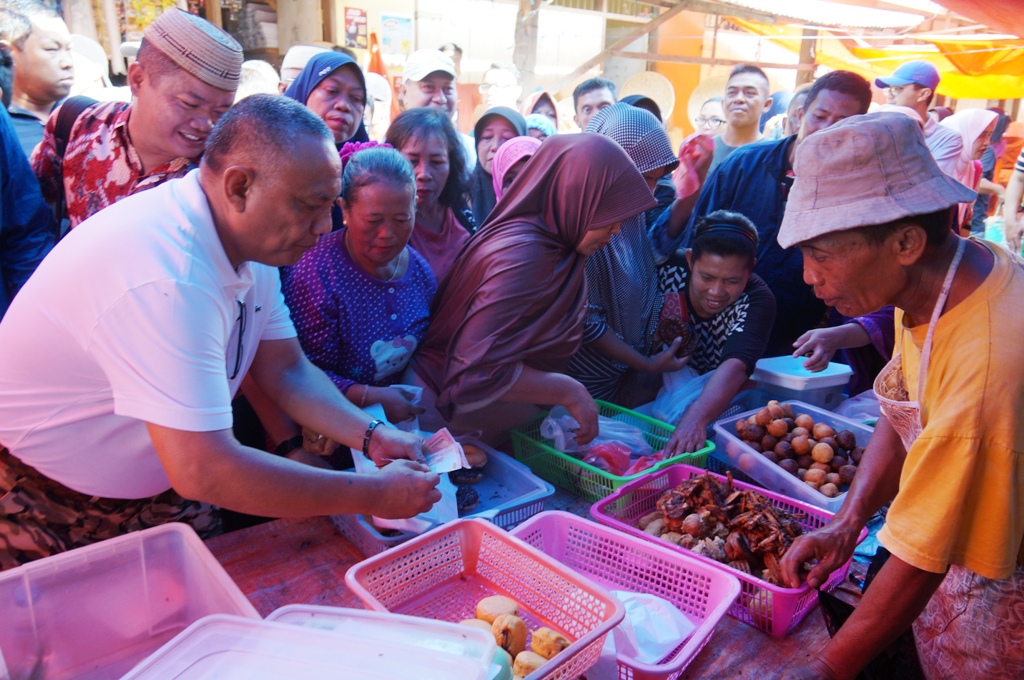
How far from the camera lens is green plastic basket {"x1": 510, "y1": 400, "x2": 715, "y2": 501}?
2.18m

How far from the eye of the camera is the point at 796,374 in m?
2.80

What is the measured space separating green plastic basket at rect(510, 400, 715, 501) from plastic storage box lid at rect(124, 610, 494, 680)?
1.21 m

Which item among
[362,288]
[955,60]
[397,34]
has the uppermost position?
[397,34]

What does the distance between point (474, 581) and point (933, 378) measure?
44.8 inches

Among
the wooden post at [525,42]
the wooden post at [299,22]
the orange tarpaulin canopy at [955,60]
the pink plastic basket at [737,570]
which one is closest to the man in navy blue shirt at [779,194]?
the pink plastic basket at [737,570]

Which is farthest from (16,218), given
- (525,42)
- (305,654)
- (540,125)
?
(525,42)

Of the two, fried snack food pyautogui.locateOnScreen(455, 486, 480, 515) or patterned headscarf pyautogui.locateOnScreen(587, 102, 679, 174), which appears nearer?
fried snack food pyautogui.locateOnScreen(455, 486, 480, 515)

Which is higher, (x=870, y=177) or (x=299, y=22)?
(x=299, y=22)

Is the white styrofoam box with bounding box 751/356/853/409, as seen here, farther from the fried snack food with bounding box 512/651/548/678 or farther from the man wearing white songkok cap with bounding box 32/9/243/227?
the man wearing white songkok cap with bounding box 32/9/243/227

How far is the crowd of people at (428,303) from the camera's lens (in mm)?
1194

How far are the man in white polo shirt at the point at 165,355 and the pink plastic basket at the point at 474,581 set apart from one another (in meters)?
0.16

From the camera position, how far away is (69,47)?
3.08m

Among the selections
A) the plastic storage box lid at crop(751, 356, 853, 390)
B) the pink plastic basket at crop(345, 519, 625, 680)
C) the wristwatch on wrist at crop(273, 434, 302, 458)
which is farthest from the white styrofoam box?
the wristwatch on wrist at crop(273, 434, 302, 458)

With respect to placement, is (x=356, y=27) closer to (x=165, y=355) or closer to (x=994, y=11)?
(x=165, y=355)
